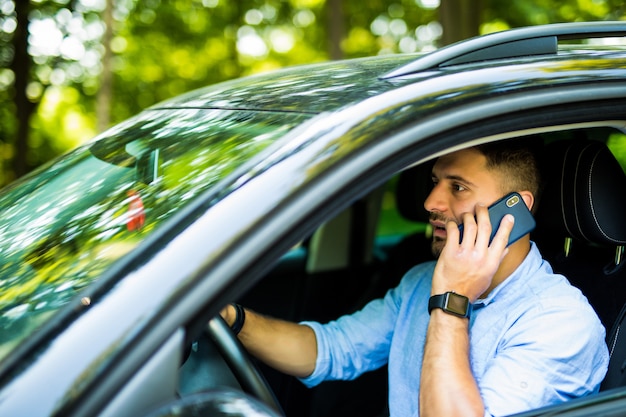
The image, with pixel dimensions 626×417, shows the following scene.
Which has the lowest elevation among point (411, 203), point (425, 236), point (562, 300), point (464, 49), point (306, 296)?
point (306, 296)

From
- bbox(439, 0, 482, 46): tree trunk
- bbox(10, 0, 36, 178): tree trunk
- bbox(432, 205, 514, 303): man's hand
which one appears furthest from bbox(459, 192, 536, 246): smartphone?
bbox(10, 0, 36, 178): tree trunk

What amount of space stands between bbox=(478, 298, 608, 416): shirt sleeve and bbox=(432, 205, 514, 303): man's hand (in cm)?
15

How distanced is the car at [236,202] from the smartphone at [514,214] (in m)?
0.20

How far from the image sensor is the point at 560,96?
147cm

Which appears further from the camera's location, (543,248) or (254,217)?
(543,248)

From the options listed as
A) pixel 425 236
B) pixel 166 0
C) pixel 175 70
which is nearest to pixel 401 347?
pixel 425 236

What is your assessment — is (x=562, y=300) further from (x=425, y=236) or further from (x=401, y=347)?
(x=425, y=236)

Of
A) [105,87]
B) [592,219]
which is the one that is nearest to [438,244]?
[592,219]

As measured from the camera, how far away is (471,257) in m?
1.71

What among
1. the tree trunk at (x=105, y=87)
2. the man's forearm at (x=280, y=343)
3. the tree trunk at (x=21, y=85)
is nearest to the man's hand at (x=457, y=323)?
the man's forearm at (x=280, y=343)

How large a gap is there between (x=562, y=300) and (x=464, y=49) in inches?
25.2

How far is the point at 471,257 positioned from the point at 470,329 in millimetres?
258

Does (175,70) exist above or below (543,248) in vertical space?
below

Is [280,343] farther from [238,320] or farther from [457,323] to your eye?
[457,323]
